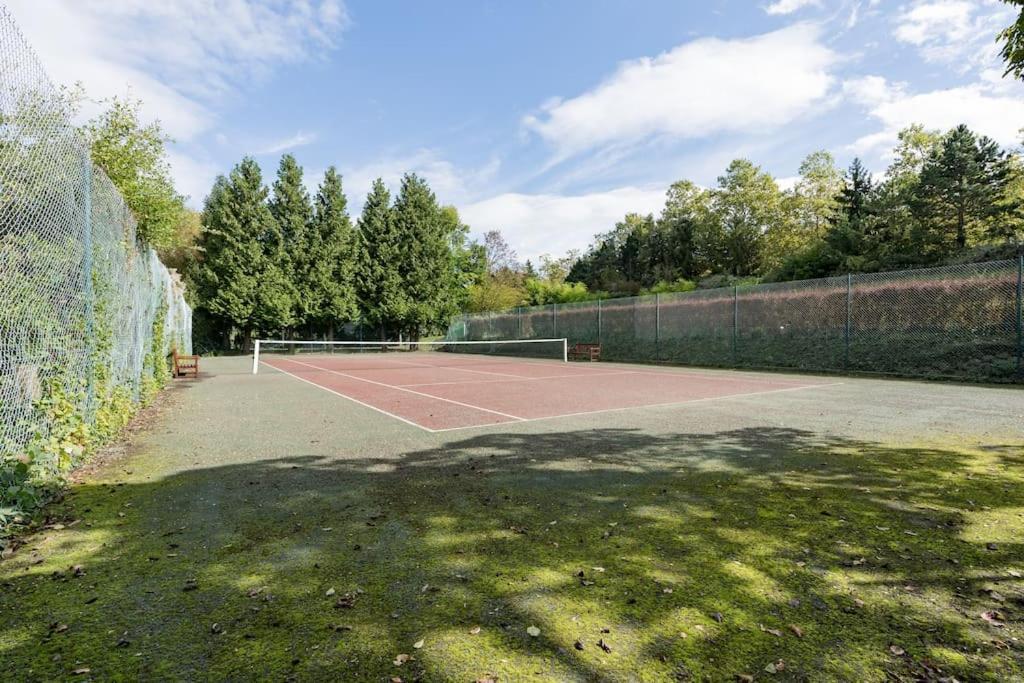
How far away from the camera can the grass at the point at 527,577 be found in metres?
1.97

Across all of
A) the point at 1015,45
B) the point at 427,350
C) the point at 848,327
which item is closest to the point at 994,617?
the point at 1015,45

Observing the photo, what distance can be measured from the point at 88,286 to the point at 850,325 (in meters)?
16.8

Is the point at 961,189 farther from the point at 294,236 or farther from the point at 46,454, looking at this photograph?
the point at 294,236

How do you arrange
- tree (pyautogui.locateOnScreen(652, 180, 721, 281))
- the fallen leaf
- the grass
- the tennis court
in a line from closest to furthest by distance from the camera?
the grass → the fallen leaf → the tennis court → tree (pyautogui.locateOnScreen(652, 180, 721, 281))

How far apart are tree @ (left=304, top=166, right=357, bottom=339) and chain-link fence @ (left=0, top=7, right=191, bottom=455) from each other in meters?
31.4

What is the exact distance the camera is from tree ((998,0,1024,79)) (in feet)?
13.7

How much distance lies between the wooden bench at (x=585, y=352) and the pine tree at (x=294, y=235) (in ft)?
66.2

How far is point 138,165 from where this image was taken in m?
11.3

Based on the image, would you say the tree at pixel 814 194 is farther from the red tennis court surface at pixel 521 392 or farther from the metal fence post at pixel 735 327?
the red tennis court surface at pixel 521 392

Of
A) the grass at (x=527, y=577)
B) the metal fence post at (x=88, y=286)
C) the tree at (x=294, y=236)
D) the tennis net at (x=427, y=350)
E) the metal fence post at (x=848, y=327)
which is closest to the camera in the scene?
the grass at (x=527, y=577)

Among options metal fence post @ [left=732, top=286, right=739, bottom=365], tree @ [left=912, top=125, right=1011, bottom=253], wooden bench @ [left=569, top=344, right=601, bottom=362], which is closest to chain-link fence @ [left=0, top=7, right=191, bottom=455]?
metal fence post @ [left=732, top=286, right=739, bottom=365]

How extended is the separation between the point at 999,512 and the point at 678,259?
54804 millimetres

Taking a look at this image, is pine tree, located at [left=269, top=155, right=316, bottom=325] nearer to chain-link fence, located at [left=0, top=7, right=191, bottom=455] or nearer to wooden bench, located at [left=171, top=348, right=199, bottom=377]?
wooden bench, located at [left=171, top=348, right=199, bottom=377]

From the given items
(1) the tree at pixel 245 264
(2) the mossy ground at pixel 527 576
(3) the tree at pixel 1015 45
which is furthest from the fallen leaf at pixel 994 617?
(1) the tree at pixel 245 264
